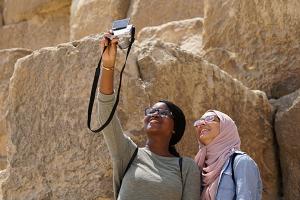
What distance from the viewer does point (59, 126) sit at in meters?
3.72

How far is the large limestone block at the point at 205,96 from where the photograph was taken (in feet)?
12.4

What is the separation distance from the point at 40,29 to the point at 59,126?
277 inches

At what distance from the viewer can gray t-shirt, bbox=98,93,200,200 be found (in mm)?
2652

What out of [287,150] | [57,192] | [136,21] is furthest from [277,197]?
[136,21]

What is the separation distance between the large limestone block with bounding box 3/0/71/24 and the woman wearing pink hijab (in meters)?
7.86

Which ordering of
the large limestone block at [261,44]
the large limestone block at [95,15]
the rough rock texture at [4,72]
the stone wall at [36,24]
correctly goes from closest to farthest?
the large limestone block at [261,44] < the rough rock texture at [4,72] < the large limestone block at [95,15] < the stone wall at [36,24]

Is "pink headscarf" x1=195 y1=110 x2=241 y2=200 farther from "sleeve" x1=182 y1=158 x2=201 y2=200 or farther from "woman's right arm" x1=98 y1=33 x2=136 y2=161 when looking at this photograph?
A: "woman's right arm" x1=98 y1=33 x2=136 y2=161

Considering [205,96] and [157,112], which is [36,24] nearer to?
[205,96]

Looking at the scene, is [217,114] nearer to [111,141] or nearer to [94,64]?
[111,141]

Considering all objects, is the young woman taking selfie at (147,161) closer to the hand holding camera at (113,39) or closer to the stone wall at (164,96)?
the hand holding camera at (113,39)

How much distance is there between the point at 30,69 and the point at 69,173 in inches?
29.3

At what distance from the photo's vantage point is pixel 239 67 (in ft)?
16.6

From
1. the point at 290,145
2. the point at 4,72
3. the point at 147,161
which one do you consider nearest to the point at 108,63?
the point at 147,161

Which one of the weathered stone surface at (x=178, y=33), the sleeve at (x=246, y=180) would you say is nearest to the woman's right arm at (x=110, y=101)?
the sleeve at (x=246, y=180)
